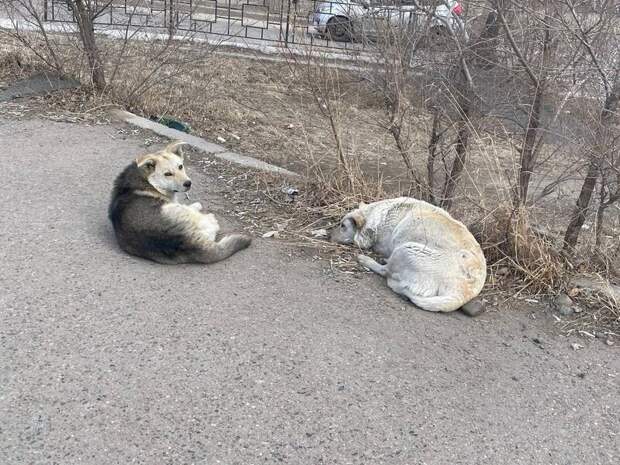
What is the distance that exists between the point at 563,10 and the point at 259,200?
3276 mm

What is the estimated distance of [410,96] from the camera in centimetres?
630

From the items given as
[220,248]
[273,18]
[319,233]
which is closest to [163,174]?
[220,248]

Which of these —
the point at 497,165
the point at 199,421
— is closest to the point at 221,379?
the point at 199,421

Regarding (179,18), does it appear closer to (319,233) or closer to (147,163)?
(147,163)

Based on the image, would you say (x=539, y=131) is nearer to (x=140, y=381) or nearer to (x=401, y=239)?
(x=401, y=239)

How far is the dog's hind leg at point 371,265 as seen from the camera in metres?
5.10

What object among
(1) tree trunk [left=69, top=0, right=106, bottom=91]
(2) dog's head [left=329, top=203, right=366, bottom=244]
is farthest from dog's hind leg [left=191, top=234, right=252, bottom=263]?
(1) tree trunk [left=69, top=0, right=106, bottom=91]

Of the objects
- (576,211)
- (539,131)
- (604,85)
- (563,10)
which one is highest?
(563,10)

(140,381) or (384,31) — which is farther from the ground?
(384,31)

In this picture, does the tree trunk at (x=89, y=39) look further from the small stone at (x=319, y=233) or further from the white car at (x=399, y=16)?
the small stone at (x=319, y=233)

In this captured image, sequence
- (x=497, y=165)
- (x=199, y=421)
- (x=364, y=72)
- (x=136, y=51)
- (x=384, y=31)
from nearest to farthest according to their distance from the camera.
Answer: (x=199, y=421), (x=497, y=165), (x=384, y=31), (x=364, y=72), (x=136, y=51)

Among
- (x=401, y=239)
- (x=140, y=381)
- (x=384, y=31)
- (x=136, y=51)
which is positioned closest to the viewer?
(x=140, y=381)

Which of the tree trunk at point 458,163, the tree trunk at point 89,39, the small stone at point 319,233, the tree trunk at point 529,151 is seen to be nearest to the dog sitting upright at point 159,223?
the small stone at point 319,233

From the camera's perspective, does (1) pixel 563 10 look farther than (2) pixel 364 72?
No
